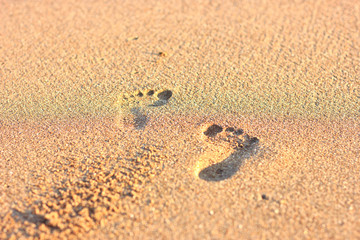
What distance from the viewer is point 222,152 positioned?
1.84 meters

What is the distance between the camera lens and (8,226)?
148 centimetres

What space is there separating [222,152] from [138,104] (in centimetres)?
61

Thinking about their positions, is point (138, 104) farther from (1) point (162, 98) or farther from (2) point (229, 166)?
(2) point (229, 166)

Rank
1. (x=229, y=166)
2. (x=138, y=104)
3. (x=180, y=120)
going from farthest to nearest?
(x=138, y=104), (x=180, y=120), (x=229, y=166)

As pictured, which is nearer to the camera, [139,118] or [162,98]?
[139,118]

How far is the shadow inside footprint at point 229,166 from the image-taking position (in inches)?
66.9

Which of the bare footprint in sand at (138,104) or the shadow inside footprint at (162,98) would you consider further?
the shadow inside footprint at (162,98)

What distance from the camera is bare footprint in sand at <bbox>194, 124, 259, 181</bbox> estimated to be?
173 cm

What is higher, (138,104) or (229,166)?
(138,104)

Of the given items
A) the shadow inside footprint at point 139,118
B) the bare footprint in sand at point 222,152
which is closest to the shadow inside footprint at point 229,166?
the bare footprint in sand at point 222,152

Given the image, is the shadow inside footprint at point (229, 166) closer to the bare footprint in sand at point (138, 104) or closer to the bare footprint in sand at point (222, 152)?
the bare footprint in sand at point (222, 152)

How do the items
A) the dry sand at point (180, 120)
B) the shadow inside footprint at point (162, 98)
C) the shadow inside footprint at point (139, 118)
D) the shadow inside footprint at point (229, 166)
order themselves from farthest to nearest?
the shadow inside footprint at point (162, 98)
the shadow inside footprint at point (139, 118)
the shadow inside footprint at point (229, 166)
the dry sand at point (180, 120)

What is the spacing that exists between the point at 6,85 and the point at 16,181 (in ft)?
2.90

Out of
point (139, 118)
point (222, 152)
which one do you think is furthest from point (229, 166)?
point (139, 118)
